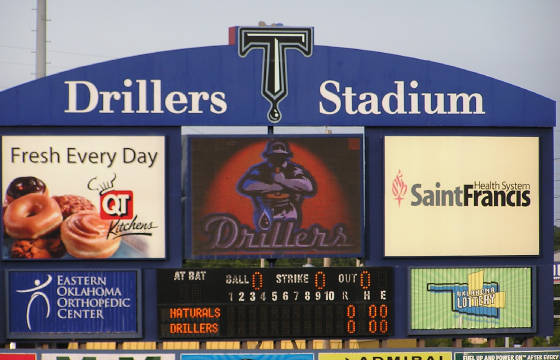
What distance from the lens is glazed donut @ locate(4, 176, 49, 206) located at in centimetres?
1758

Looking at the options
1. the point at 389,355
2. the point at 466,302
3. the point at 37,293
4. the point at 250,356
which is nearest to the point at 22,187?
the point at 37,293

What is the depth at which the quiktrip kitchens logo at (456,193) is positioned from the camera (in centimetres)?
1802

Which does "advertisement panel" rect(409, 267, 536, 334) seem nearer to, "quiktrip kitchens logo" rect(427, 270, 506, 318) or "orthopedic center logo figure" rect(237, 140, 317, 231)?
"quiktrip kitchens logo" rect(427, 270, 506, 318)

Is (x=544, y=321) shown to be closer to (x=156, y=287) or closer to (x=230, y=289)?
(x=230, y=289)

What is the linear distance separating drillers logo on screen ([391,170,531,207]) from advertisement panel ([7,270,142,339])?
5.60 m

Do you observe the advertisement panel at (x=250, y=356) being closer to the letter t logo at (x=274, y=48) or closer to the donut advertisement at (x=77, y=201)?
the donut advertisement at (x=77, y=201)

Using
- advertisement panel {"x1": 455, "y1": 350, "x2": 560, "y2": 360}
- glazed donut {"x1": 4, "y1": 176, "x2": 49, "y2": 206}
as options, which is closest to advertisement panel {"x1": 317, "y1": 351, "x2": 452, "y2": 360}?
advertisement panel {"x1": 455, "y1": 350, "x2": 560, "y2": 360}

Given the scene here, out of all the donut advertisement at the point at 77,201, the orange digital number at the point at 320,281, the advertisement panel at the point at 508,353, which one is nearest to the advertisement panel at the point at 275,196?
the orange digital number at the point at 320,281

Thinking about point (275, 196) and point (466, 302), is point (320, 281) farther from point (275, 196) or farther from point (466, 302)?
point (466, 302)

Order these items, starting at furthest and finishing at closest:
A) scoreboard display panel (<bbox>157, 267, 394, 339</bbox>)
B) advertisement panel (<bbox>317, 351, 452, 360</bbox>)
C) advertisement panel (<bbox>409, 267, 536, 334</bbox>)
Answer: advertisement panel (<bbox>409, 267, 536, 334</bbox>), advertisement panel (<bbox>317, 351, 452, 360</bbox>), scoreboard display panel (<bbox>157, 267, 394, 339</bbox>)

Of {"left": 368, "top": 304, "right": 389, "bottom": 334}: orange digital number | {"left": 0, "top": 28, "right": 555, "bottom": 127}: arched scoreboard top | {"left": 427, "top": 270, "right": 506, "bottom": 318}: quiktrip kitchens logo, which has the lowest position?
{"left": 368, "top": 304, "right": 389, "bottom": 334}: orange digital number

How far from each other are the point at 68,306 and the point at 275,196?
15.2 ft

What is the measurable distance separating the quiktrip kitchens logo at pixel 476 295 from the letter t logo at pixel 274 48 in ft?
16.1

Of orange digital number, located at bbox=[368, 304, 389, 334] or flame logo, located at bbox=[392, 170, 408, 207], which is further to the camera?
flame logo, located at bbox=[392, 170, 408, 207]
